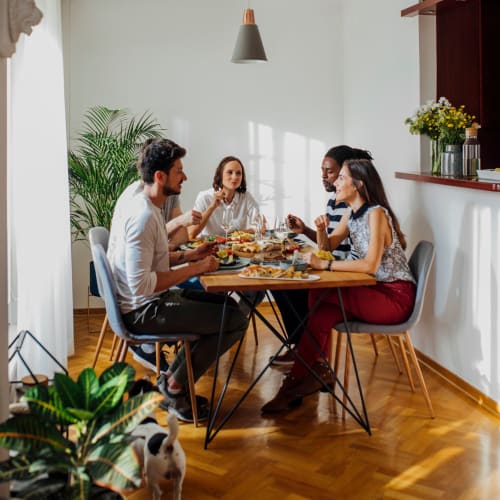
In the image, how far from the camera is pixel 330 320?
4.00 meters

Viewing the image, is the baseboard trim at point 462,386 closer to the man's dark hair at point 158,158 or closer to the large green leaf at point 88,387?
the man's dark hair at point 158,158

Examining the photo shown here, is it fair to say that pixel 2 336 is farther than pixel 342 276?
No

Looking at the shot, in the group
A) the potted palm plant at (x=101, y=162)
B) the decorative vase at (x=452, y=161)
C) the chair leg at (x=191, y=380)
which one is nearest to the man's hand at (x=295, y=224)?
the decorative vase at (x=452, y=161)

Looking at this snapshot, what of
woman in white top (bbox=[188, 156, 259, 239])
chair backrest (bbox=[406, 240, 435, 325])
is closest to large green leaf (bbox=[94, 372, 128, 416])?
chair backrest (bbox=[406, 240, 435, 325])

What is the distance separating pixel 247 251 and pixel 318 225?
0.42 m

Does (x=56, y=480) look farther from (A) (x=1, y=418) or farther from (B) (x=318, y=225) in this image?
(B) (x=318, y=225)

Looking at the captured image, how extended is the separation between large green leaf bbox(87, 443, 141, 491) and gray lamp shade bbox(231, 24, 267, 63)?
3.49 metres

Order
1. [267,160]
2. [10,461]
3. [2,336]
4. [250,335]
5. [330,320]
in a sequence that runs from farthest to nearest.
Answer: [267,160] → [250,335] → [330,320] → [2,336] → [10,461]

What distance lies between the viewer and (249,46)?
16.6 ft

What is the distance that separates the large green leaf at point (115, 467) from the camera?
198cm

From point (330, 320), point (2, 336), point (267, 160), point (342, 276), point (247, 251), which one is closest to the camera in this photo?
point (2, 336)

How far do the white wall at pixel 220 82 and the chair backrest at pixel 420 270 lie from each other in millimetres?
2462

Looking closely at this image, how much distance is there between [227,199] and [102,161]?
1079 mm

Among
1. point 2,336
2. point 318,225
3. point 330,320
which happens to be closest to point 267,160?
point 318,225
